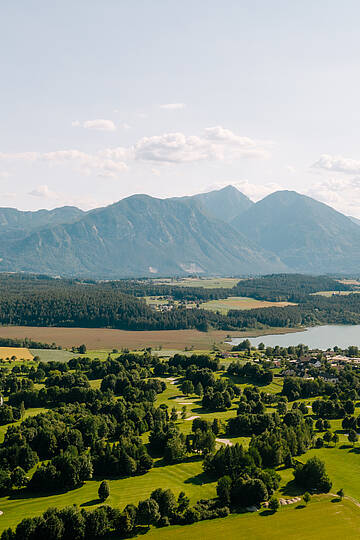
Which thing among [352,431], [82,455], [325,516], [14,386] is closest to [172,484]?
[82,455]

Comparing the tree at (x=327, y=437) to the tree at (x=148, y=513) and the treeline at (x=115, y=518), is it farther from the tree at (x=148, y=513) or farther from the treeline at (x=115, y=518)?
the tree at (x=148, y=513)

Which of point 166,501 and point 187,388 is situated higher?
point 187,388

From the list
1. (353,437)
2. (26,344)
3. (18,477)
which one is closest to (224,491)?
(18,477)

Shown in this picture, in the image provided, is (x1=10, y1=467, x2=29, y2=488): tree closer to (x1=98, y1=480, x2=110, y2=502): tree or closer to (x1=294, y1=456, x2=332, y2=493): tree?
(x1=98, y1=480, x2=110, y2=502): tree

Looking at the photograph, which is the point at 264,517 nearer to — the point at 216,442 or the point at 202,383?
the point at 216,442

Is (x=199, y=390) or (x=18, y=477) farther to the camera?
(x=199, y=390)

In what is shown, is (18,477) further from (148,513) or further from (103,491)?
(148,513)
